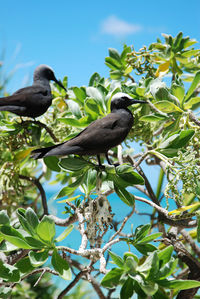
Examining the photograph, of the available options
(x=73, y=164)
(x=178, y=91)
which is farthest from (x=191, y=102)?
(x=73, y=164)

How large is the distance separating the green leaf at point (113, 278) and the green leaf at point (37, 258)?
0.29 feet

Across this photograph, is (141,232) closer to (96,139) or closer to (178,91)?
(96,139)

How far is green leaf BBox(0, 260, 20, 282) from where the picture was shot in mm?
484

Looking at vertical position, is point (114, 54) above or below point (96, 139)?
above

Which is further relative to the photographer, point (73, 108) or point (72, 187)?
point (73, 108)

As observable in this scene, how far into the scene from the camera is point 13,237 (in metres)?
0.45

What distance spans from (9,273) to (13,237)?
74 mm

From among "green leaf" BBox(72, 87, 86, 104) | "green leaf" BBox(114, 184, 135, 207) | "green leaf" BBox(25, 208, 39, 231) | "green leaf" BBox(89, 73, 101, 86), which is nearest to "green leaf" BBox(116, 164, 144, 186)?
"green leaf" BBox(114, 184, 135, 207)

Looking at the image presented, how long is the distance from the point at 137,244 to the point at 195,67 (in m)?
0.61

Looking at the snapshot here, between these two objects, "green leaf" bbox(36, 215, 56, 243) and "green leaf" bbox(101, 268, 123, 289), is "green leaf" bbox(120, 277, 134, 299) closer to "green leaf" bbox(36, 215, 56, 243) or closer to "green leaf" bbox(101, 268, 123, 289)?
"green leaf" bbox(101, 268, 123, 289)

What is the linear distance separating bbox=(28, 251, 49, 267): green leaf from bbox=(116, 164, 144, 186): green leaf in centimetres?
15

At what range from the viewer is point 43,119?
37.3 inches

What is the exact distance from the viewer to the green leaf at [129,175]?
18.6 inches

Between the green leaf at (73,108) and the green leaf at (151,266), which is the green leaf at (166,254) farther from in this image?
the green leaf at (73,108)
